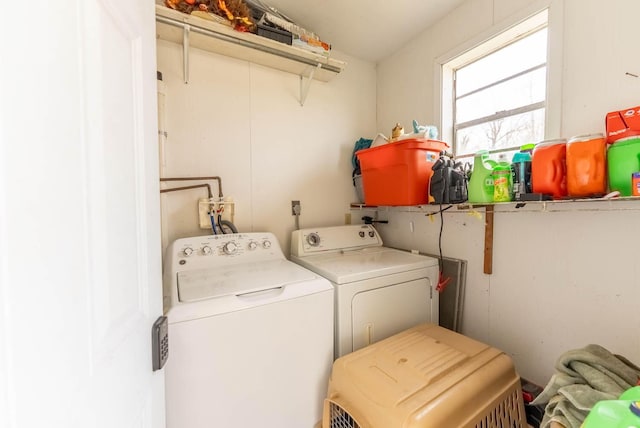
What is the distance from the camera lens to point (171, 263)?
1.43 meters

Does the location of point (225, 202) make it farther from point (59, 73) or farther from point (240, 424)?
point (59, 73)

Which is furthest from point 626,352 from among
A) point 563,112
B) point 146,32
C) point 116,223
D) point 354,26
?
point 354,26

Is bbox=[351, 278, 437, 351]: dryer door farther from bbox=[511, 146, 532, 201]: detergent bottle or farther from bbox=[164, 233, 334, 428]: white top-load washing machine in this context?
bbox=[511, 146, 532, 201]: detergent bottle

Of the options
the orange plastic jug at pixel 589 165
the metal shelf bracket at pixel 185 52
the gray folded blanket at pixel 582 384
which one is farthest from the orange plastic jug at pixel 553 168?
the metal shelf bracket at pixel 185 52

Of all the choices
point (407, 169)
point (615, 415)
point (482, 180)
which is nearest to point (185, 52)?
point (407, 169)

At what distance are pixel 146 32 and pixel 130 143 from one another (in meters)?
0.31

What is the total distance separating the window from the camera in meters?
1.51

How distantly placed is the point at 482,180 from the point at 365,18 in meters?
1.49

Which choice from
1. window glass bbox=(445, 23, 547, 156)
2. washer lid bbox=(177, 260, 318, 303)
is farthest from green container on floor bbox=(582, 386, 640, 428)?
window glass bbox=(445, 23, 547, 156)

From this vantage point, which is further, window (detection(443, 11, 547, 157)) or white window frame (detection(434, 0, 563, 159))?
window (detection(443, 11, 547, 157))

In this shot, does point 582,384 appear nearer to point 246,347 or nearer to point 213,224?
point 246,347

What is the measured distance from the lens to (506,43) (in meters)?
1.65

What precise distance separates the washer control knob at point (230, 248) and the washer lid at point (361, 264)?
47 cm

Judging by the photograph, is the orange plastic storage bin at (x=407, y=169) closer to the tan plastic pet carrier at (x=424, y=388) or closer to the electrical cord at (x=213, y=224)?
the tan plastic pet carrier at (x=424, y=388)
